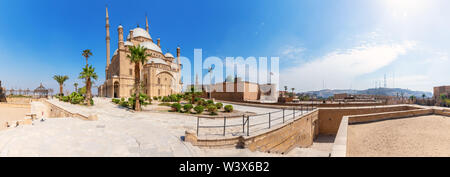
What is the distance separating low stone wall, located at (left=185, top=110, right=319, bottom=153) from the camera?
543 centimetres

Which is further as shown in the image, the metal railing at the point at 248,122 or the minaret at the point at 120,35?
the minaret at the point at 120,35

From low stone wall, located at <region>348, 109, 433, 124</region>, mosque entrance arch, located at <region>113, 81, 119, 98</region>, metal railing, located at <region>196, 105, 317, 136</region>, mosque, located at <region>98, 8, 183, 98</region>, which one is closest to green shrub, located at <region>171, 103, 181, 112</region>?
metal railing, located at <region>196, 105, 317, 136</region>

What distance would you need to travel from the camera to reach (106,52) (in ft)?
134

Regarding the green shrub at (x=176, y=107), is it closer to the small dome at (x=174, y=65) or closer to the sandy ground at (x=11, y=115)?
the sandy ground at (x=11, y=115)

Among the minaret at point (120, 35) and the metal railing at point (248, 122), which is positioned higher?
the minaret at point (120, 35)

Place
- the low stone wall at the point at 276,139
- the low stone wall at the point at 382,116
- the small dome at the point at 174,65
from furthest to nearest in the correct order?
the small dome at the point at 174,65 < the low stone wall at the point at 382,116 < the low stone wall at the point at 276,139

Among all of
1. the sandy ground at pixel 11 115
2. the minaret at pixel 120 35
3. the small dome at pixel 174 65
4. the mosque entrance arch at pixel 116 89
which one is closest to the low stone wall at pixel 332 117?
the sandy ground at pixel 11 115

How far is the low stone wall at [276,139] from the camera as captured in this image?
5.43m

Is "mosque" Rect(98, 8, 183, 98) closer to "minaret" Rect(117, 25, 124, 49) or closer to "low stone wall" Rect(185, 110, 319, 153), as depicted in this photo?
"minaret" Rect(117, 25, 124, 49)

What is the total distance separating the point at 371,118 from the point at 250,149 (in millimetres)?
11289


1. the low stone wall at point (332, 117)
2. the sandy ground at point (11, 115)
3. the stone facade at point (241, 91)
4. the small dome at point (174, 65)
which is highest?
the small dome at point (174, 65)
